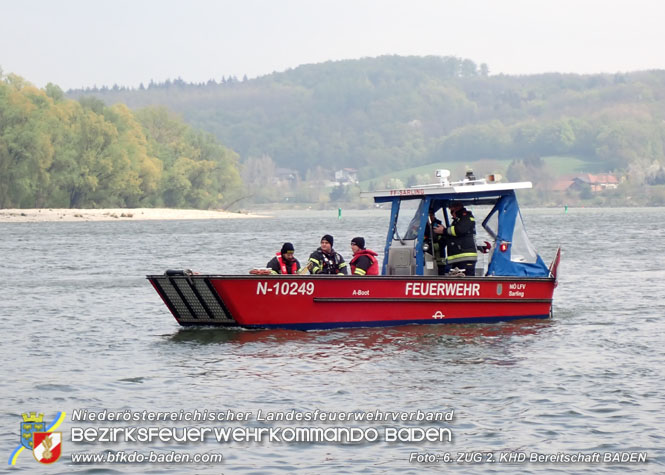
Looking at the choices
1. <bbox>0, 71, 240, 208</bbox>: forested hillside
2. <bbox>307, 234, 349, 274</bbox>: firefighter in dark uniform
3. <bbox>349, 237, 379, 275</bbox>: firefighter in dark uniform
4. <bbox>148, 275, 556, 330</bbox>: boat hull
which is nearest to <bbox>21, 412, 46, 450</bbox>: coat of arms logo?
<bbox>148, 275, 556, 330</bbox>: boat hull

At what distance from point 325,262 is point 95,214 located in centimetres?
8356

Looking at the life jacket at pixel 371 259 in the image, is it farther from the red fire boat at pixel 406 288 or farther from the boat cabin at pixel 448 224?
the boat cabin at pixel 448 224

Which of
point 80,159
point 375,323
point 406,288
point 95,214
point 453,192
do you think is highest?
point 80,159

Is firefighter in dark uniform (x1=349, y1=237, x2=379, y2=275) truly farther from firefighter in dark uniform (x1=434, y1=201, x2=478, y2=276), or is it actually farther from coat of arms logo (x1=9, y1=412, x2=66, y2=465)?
coat of arms logo (x1=9, y1=412, x2=66, y2=465)

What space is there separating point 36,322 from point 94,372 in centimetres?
668

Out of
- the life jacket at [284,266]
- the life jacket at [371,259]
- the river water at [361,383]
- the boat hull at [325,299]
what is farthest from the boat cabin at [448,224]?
the life jacket at [284,266]

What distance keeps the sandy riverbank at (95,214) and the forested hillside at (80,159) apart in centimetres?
166

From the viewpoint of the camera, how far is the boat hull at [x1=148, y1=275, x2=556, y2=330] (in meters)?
16.9

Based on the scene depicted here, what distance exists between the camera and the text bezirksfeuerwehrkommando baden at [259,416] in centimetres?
1178

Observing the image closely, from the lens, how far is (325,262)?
17922mm

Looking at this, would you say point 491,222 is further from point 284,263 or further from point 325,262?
Result: point 284,263

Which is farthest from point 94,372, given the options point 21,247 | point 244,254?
point 21,247

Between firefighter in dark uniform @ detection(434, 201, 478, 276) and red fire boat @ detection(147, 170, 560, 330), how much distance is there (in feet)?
1.03

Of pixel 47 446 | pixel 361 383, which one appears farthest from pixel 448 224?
pixel 47 446
